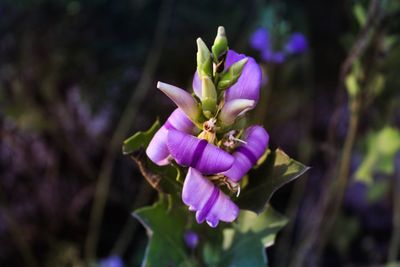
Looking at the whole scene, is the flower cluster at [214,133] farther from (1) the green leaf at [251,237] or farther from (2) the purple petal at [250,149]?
(1) the green leaf at [251,237]

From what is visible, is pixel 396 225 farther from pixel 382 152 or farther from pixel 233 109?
pixel 233 109

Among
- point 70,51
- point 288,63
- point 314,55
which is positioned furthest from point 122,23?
point 314,55

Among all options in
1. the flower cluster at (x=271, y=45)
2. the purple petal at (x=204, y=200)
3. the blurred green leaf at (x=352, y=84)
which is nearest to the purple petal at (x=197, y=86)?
the purple petal at (x=204, y=200)

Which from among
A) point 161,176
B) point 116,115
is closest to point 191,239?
point 161,176

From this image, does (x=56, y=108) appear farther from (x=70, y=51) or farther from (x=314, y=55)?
(x=314, y=55)

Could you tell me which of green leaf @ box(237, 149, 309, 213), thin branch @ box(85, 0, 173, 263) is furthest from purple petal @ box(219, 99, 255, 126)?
thin branch @ box(85, 0, 173, 263)
